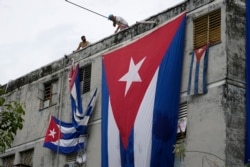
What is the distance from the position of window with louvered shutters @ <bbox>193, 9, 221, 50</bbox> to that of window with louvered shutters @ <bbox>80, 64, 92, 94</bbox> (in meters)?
5.24

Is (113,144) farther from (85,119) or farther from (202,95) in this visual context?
(202,95)

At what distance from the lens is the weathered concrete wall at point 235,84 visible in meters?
19.1

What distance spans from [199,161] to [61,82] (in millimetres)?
8473

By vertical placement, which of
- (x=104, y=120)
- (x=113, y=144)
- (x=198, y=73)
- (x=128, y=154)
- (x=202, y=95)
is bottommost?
(x=128, y=154)

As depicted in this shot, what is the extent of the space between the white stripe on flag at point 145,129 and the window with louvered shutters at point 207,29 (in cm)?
162

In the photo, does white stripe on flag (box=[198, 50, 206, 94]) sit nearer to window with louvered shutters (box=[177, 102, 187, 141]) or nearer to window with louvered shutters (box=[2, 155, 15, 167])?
window with louvered shutters (box=[177, 102, 187, 141])

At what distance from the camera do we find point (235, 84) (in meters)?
19.8

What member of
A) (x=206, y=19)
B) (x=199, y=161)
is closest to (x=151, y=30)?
(x=206, y=19)

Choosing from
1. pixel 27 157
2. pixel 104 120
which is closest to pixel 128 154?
pixel 104 120

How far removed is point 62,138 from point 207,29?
6.83 m

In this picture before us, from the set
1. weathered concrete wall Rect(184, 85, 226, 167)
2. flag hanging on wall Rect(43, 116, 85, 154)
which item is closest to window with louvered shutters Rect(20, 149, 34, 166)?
flag hanging on wall Rect(43, 116, 85, 154)

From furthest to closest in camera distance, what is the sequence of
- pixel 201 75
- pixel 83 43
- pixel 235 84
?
pixel 83 43
pixel 201 75
pixel 235 84

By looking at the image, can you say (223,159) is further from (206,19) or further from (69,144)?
(69,144)

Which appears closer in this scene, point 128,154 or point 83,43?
point 128,154
